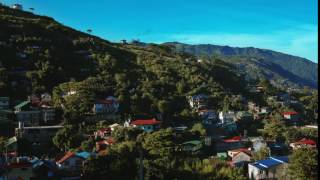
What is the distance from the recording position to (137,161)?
26812mm

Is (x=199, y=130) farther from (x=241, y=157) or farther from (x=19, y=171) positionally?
(x=19, y=171)

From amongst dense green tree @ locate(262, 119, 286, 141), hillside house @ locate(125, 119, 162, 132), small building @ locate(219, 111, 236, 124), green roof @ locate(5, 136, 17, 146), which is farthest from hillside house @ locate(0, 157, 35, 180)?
small building @ locate(219, 111, 236, 124)

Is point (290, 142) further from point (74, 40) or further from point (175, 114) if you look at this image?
point (74, 40)

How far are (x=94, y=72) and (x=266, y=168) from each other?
30745 mm

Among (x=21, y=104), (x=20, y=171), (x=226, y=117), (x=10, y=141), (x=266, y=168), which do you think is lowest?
(x=266, y=168)

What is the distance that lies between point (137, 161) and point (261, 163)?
8.76 metres

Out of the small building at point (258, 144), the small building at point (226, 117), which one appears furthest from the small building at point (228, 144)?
the small building at point (226, 117)

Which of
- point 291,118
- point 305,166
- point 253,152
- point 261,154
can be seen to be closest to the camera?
point 305,166

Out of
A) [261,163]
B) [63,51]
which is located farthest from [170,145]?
[63,51]

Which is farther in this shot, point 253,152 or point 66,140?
point 66,140

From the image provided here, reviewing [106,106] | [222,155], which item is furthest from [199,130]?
[106,106]

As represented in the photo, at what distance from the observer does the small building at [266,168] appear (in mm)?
30562

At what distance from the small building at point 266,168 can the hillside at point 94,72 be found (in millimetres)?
17351

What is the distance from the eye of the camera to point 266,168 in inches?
1202
